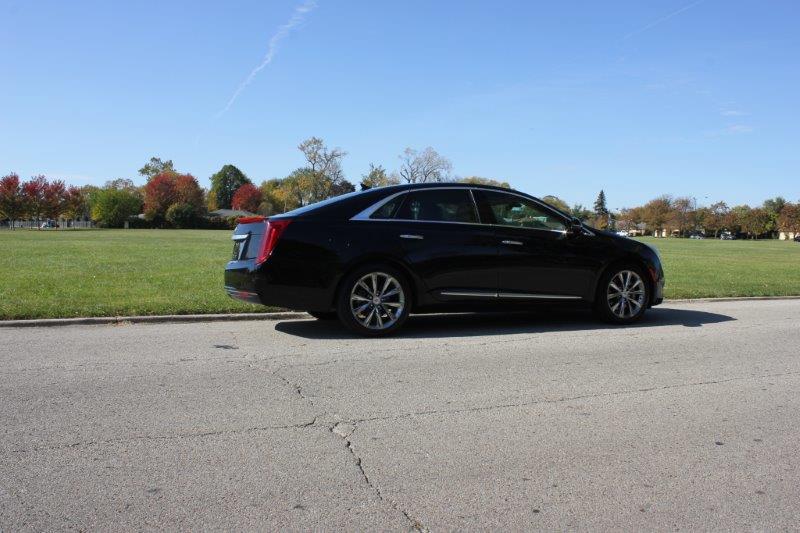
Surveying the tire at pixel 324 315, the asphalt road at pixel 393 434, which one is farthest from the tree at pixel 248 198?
the asphalt road at pixel 393 434

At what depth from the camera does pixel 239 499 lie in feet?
10.3

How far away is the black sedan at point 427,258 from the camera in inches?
278

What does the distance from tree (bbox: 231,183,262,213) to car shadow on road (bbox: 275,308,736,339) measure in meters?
143

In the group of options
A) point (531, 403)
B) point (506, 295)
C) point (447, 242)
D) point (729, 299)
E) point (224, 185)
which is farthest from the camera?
point (224, 185)

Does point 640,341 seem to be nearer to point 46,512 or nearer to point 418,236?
point 418,236

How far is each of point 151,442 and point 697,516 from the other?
297cm

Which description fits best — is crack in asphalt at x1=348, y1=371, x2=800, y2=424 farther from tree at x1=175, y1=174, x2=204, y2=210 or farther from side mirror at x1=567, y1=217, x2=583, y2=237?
tree at x1=175, y1=174, x2=204, y2=210

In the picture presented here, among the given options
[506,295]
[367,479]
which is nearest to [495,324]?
[506,295]

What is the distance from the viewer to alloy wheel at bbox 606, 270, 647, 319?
8.34 m

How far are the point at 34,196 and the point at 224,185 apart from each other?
65574 millimetres

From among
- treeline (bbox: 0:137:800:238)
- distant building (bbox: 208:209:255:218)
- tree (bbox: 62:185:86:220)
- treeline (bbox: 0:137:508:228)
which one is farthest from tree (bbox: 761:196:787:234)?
tree (bbox: 62:185:86:220)

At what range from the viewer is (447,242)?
24.5ft

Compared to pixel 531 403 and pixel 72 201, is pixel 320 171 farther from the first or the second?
pixel 531 403

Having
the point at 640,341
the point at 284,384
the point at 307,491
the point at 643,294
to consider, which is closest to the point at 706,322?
the point at 643,294
